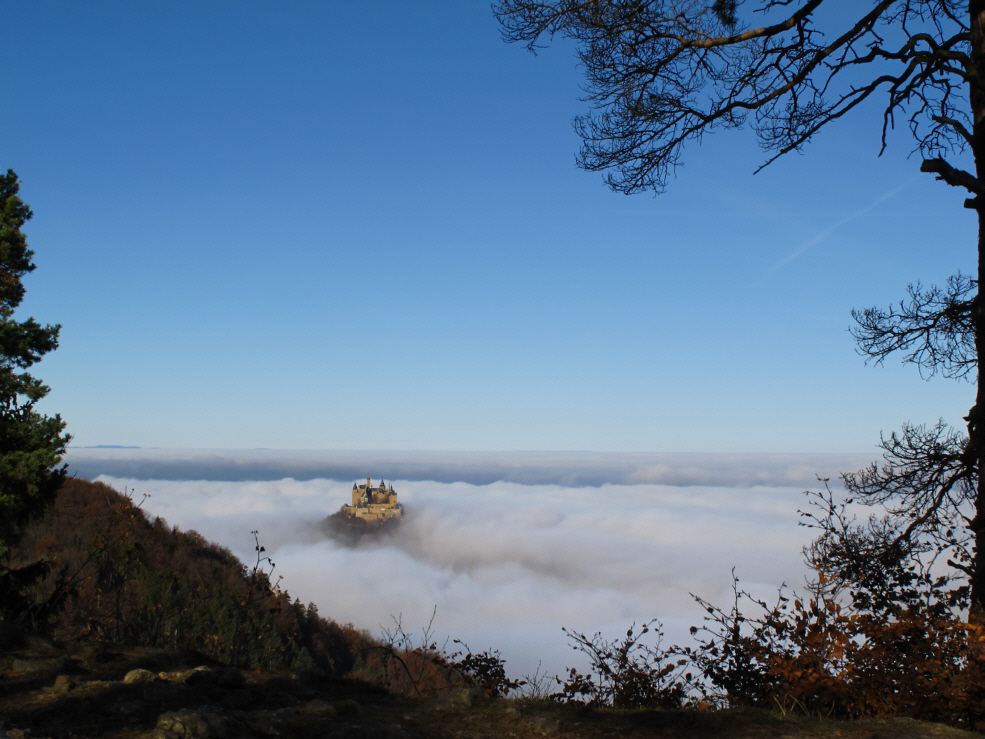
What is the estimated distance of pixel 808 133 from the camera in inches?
238

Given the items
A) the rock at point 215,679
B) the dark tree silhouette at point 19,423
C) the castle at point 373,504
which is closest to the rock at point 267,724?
the rock at point 215,679

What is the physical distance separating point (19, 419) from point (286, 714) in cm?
856

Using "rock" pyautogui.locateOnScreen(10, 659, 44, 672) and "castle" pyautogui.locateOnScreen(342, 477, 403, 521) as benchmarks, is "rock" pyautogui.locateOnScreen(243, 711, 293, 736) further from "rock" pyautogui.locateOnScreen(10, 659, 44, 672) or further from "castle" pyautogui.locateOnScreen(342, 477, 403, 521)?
"castle" pyautogui.locateOnScreen(342, 477, 403, 521)

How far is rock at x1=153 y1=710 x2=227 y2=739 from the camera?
3150 mm

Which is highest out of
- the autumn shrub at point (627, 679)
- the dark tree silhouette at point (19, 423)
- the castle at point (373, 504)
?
the dark tree silhouette at point (19, 423)

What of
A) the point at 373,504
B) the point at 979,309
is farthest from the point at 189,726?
the point at 373,504

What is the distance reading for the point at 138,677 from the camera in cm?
417

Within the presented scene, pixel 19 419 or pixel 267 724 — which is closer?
pixel 267 724

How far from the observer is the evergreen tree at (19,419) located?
9.44 metres

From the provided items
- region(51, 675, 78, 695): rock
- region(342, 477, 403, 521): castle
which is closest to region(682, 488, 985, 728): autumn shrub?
region(51, 675, 78, 695): rock

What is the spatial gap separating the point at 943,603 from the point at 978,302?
2791 millimetres

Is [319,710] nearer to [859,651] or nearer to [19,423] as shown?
[859,651]

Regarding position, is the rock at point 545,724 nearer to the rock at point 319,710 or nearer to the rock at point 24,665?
the rock at point 319,710

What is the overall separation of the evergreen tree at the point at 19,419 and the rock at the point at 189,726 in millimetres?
7956
